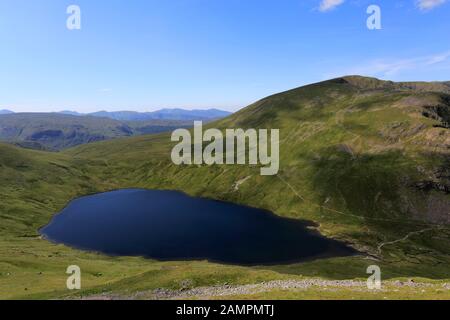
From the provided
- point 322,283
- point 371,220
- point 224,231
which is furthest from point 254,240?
point 322,283
